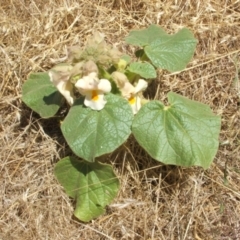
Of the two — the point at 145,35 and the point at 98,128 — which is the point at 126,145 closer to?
the point at 98,128

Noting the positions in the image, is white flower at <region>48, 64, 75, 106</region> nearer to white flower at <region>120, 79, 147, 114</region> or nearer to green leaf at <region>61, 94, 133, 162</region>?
green leaf at <region>61, 94, 133, 162</region>

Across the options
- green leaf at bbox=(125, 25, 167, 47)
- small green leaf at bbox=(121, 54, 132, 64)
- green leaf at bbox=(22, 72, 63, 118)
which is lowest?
green leaf at bbox=(22, 72, 63, 118)

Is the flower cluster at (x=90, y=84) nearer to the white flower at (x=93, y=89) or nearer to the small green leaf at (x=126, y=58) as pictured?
the white flower at (x=93, y=89)

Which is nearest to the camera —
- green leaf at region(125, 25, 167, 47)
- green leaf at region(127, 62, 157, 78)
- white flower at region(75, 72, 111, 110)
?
white flower at region(75, 72, 111, 110)

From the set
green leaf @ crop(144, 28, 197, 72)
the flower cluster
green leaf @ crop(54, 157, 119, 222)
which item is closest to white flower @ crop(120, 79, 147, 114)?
the flower cluster

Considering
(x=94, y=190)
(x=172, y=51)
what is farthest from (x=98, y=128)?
(x=172, y=51)

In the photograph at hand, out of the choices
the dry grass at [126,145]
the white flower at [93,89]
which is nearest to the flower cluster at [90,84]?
the white flower at [93,89]

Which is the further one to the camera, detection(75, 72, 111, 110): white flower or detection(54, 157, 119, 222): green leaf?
detection(54, 157, 119, 222): green leaf

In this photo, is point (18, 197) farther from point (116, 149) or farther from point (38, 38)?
point (38, 38)
